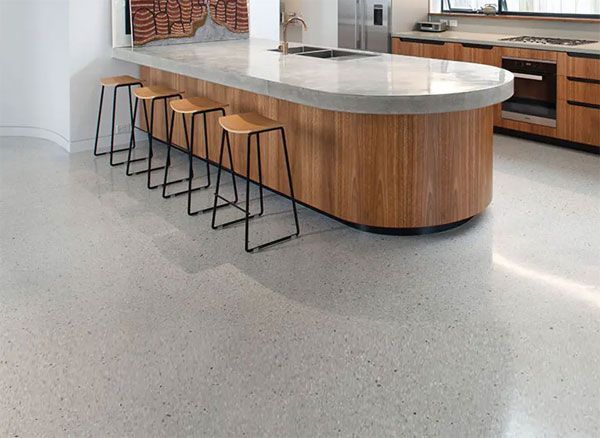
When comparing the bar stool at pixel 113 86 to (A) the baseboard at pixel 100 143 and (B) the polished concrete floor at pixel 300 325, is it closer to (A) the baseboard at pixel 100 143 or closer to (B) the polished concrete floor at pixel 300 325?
(A) the baseboard at pixel 100 143

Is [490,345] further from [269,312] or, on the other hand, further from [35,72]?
[35,72]

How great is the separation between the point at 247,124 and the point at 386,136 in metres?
0.81

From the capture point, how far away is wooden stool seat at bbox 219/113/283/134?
139 inches

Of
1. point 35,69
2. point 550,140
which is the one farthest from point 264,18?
point 550,140

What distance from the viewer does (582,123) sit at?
5.24 meters

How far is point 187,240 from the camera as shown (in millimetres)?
3707

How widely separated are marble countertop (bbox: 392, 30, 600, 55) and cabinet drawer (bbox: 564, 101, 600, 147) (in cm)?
44

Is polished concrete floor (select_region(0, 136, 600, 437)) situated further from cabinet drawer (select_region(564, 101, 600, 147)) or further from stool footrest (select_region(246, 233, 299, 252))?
cabinet drawer (select_region(564, 101, 600, 147))

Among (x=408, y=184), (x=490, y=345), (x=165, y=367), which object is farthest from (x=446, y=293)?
(x=165, y=367)

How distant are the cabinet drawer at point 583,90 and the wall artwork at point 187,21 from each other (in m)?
3.01

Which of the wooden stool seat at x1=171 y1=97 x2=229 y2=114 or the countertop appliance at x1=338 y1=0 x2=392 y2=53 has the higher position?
the countertop appliance at x1=338 y1=0 x2=392 y2=53

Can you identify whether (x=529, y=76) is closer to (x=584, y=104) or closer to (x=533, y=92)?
(x=533, y=92)

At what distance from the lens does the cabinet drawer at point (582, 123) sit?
5.14 metres

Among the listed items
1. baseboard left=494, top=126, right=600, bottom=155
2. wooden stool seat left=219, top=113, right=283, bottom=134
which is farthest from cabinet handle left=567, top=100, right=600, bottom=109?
wooden stool seat left=219, top=113, right=283, bottom=134
